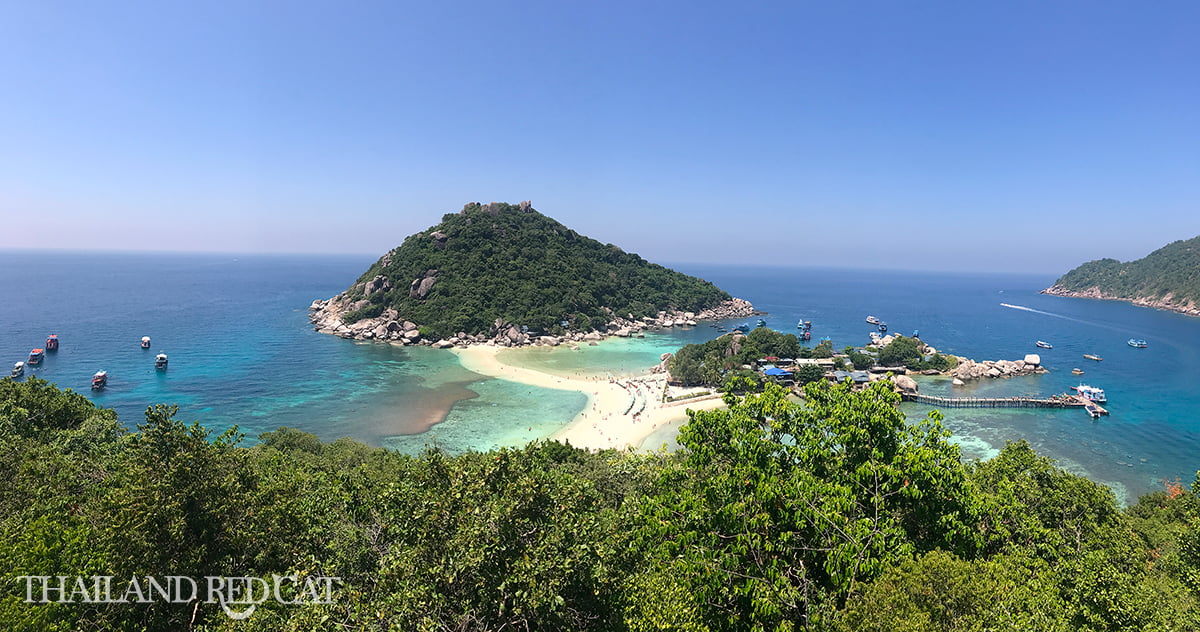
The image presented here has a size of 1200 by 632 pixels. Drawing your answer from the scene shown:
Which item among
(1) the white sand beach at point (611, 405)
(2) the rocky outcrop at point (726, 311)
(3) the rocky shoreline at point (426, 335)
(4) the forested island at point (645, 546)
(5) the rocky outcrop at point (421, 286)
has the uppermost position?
(5) the rocky outcrop at point (421, 286)

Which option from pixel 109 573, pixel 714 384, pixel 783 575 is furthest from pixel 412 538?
pixel 714 384

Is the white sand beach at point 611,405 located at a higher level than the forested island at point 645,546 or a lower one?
lower

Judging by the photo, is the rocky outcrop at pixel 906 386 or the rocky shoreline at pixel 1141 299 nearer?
the rocky outcrop at pixel 906 386

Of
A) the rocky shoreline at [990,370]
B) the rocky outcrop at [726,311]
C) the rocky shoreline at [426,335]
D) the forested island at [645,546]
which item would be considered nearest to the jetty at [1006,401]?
the rocky shoreline at [990,370]

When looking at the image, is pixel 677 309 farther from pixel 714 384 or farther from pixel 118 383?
pixel 118 383

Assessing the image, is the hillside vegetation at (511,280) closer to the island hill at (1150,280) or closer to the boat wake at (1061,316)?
the boat wake at (1061,316)

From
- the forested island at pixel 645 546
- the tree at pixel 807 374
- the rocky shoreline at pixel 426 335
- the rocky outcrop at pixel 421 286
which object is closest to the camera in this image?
the forested island at pixel 645 546
